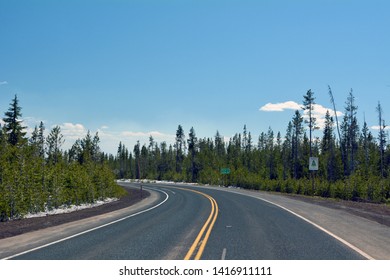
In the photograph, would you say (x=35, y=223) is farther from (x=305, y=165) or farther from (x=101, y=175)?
(x=305, y=165)

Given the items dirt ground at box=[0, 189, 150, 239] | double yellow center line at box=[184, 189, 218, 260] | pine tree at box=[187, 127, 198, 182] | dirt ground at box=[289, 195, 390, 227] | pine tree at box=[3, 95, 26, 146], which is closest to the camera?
double yellow center line at box=[184, 189, 218, 260]

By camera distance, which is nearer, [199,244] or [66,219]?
[199,244]

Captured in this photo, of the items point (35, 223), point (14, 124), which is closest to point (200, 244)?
point (35, 223)

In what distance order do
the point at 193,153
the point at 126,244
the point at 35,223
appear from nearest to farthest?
the point at 126,244 < the point at 35,223 < the point at 193,153

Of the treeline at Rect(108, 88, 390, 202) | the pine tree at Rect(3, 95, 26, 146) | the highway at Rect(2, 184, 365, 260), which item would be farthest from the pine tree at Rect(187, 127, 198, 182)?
the highway at Rect(2, 184, 365, 260)

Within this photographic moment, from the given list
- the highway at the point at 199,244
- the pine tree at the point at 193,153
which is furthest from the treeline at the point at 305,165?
the highway at the point at 199,244

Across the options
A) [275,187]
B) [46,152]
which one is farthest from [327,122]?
[46,152]

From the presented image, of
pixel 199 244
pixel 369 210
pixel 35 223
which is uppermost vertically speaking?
pixel 199 244

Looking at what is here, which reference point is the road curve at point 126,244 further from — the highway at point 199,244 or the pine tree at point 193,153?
the pine tree at point 193,153

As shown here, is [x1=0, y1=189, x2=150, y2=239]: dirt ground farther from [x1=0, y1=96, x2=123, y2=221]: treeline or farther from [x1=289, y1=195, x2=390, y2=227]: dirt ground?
[x1=289, y1=195, x2=390, y2=227]: dirt ground

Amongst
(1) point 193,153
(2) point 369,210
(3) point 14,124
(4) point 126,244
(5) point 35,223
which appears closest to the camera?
(4) point 126,244

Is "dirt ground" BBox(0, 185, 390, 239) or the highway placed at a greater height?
the highway

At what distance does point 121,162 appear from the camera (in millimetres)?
175500

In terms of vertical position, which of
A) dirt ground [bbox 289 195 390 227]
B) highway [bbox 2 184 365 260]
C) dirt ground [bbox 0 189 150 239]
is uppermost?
highway [bbox 2 184 365 260]
